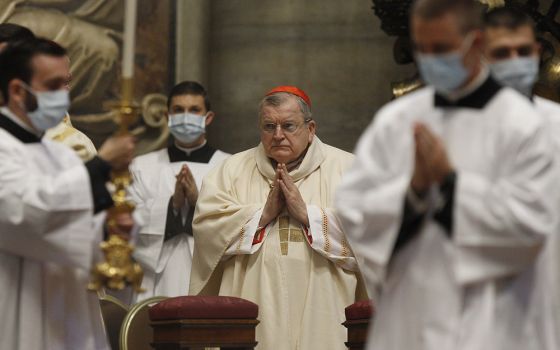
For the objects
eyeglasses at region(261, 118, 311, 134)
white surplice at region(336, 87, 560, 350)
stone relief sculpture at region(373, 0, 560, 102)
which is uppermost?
stone relief sculpture at region(373, 0, 560, 102)

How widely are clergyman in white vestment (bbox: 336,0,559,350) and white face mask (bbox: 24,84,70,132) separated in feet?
4.70

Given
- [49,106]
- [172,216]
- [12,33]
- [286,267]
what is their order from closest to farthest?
1. [49,106]
2. [12,33]
3. [286,267]
4. [172,216]

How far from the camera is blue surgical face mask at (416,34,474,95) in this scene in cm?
455

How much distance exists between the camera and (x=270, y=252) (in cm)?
806

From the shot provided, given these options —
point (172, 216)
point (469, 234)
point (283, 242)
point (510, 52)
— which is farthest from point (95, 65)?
point (469, 234)

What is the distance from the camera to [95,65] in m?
12.0

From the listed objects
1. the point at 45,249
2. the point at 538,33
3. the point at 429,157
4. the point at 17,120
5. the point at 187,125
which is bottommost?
the point at 45,249

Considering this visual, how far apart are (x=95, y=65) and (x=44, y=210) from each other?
669 centimetres

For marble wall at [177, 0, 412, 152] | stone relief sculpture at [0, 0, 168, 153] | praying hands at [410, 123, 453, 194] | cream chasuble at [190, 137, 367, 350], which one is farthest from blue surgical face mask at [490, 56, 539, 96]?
stone relief sculpture at [0, 0, 168, 153]

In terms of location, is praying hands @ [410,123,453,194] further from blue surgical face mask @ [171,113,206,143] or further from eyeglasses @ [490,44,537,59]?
blue surgical face mask @ [171,113,206,143]

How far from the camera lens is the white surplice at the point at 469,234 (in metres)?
4.53

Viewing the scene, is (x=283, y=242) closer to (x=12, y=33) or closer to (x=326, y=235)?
(x=326, y=235)

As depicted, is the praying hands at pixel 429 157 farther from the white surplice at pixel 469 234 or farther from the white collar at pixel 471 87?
the white collar at pixel 471 87

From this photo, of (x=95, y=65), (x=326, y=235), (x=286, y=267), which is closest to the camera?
(x=326, y=235)
